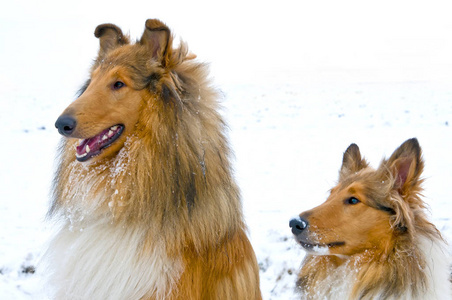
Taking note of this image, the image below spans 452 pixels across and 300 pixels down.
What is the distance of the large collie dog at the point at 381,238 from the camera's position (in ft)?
10.7

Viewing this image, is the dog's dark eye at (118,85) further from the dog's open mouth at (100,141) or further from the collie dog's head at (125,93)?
the dog's open mouth at (100,141)

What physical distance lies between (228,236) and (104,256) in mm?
892

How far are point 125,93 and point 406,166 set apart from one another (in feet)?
7.15

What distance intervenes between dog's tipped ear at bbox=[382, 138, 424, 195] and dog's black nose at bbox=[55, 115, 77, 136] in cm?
234

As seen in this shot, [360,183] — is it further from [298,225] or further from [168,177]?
[168,177]

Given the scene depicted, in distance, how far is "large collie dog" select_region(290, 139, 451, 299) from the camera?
128 inches

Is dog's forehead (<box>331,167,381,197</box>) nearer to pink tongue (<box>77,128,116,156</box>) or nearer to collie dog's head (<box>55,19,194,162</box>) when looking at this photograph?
collie dog's head (<box>55,19,194,162</box>)

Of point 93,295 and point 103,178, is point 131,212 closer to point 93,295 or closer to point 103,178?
point 103,178

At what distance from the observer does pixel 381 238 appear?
3.39 metres

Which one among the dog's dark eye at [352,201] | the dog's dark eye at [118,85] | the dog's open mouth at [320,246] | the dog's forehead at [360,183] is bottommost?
the dog's open mouth at [320,246]

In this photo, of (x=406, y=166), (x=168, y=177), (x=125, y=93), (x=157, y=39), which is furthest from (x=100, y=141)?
(x=406, y=166)

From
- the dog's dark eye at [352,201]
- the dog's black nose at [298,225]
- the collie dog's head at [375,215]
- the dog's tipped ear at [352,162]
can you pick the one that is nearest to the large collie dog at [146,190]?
the dog's black nose at [298,225]

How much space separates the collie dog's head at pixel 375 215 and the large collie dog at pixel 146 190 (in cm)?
63

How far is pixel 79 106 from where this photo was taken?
3.08 m
